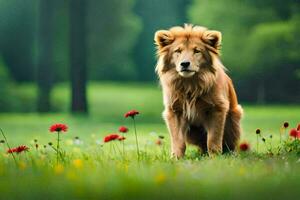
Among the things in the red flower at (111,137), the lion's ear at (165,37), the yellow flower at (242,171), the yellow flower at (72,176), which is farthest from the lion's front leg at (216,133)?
the yellow flower at (72,176)

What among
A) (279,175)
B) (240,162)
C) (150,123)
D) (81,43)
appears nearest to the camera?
(279,175)

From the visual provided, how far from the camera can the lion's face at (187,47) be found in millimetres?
6809

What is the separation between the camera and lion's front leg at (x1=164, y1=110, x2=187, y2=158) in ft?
23.0

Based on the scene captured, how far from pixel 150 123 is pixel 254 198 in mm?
10554

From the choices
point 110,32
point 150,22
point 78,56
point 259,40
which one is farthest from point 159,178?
point 150,22

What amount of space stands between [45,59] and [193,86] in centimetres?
1300

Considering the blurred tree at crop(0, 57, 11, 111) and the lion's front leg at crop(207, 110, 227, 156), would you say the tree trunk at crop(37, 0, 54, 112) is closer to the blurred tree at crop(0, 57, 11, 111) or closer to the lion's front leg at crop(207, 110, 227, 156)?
the blurred tree at crop(0, 57, 11, 111)

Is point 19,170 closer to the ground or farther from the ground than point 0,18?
closer to the ground

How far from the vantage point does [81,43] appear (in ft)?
55.0

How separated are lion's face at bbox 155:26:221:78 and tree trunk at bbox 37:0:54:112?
40.7 ft

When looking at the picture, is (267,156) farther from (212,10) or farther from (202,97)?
(212,10)

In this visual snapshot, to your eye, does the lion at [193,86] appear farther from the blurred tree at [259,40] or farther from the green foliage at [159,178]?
the blurred tree at [259,40]

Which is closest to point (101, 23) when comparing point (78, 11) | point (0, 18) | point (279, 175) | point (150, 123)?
point (0, 18)

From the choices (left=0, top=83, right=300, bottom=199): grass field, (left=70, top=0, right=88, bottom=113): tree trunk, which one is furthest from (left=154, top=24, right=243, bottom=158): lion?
(left=70, top=0, right=88, bottom=113): tree trunk
